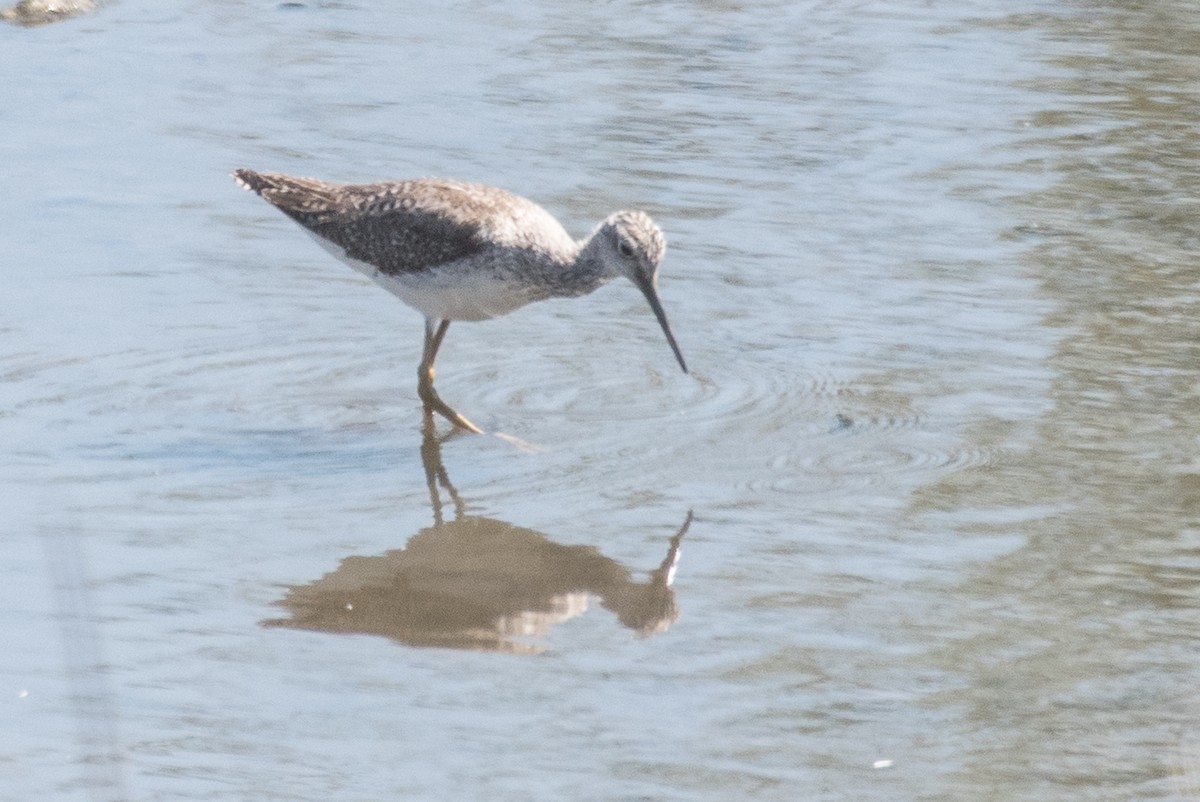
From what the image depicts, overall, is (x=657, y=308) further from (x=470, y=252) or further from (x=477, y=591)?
(x=477, y=591)

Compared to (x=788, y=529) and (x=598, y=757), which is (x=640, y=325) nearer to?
(x=788, y=529)

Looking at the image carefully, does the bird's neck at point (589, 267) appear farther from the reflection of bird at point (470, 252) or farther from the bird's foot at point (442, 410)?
the bird's foot at point (442, 410)

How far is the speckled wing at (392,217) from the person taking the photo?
8.19 metres

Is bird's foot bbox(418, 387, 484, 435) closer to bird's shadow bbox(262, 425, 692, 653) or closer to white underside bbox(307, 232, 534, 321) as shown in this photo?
white underside bbox(307, 232, 534, 321)

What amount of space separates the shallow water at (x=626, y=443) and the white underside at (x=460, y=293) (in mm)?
328

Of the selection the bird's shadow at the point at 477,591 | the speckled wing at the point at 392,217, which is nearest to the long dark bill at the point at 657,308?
the speckled wing at the point at 392,217

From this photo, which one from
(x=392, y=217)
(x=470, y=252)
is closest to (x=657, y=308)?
(x=470, y=252)

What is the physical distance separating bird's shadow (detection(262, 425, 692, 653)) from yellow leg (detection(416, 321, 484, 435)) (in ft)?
3.10

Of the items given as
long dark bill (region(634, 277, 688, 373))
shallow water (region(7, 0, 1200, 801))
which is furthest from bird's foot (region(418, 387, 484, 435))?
long dark bill (region(634, 277, 688, 373))

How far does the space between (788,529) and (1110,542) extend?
1.04m

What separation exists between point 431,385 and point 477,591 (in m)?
1.87

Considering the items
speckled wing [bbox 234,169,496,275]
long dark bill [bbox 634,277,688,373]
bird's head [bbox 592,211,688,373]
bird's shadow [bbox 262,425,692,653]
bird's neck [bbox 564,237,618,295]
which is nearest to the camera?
bird's shadow [bbox 262,425,692,653]

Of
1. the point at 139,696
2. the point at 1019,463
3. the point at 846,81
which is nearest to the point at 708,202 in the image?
the point at 846,81

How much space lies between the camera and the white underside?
8109 millimetres
